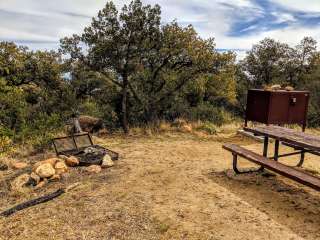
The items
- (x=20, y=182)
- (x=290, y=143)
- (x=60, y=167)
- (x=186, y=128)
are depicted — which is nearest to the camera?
(x=290, y=143)

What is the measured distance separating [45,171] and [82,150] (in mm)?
1529

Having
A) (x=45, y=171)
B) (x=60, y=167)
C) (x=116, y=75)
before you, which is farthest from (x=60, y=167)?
(x=116, y=75)

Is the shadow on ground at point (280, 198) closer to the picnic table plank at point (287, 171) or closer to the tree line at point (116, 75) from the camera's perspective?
the picnic table plank at point (287, 171)

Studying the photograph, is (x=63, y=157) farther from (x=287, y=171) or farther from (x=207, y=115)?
(x=207, y=115)

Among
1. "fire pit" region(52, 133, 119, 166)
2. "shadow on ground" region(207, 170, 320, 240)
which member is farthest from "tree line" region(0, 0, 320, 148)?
"shadow on ground" region(207, 170, 320, 240)

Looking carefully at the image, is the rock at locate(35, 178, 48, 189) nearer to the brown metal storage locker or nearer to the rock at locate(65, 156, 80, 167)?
the rock at locate(65, 156, 80, 167)

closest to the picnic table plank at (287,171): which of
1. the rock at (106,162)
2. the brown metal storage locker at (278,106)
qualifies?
the rock at (106,162)

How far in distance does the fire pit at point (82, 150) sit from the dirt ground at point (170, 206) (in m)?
0.39

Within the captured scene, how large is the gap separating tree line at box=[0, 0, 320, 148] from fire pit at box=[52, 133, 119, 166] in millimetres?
1250

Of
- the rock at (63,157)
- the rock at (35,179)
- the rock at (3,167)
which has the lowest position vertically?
the rock at (3,167)

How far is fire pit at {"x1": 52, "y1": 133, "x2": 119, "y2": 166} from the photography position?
268 inches

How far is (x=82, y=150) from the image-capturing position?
7.34 m

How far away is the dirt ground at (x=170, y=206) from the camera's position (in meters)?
3.94

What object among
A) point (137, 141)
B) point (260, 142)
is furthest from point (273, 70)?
point (137, 141)
